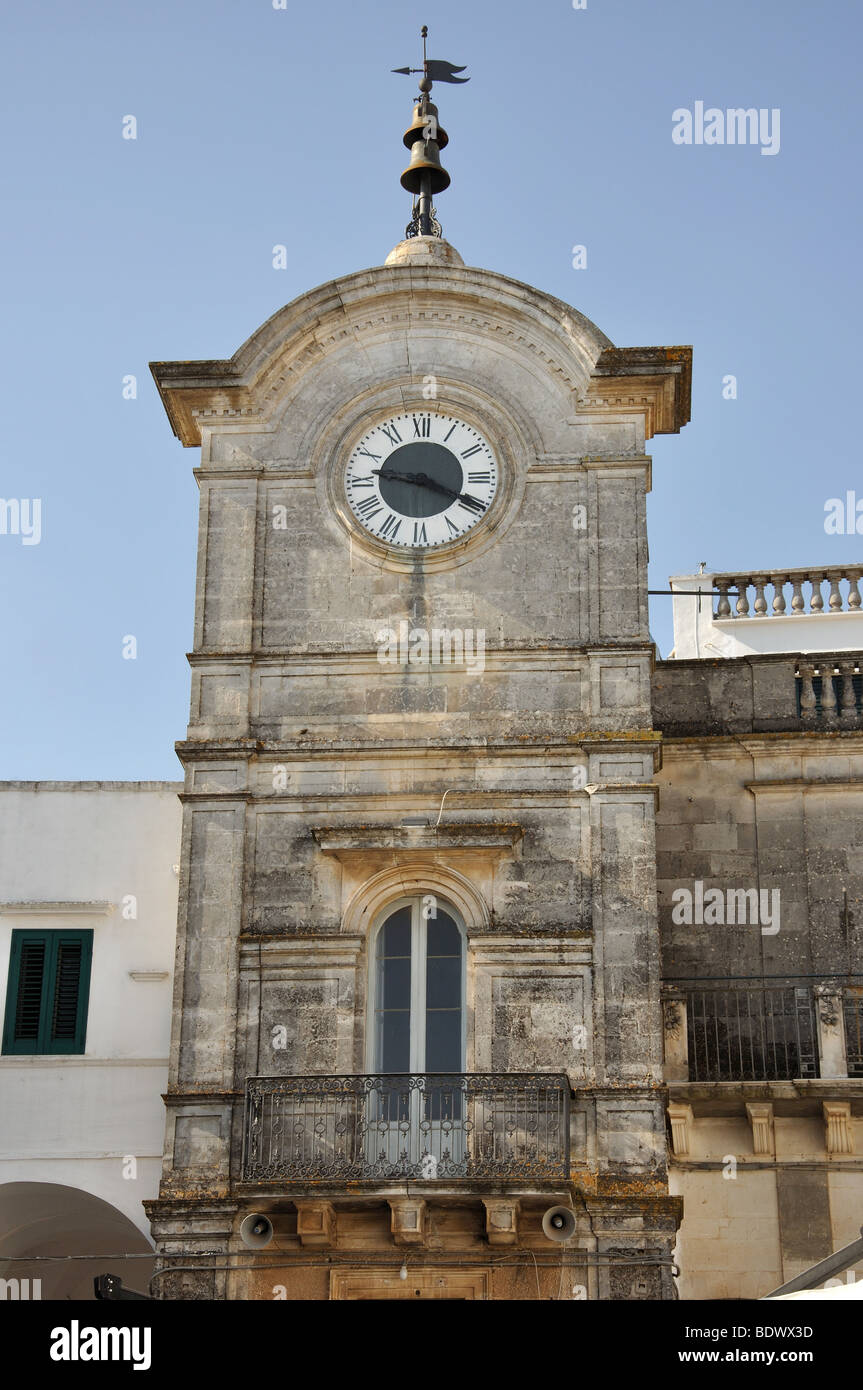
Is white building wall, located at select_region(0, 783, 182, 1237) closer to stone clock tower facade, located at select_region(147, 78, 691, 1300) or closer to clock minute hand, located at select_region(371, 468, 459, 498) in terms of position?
stone clock tower facade, located at select_region(147, 78, 691, 1300)

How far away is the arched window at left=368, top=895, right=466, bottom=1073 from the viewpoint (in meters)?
20.1

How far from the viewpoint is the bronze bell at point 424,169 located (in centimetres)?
2516

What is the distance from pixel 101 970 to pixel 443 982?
420 cm

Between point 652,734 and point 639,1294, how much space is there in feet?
17.7

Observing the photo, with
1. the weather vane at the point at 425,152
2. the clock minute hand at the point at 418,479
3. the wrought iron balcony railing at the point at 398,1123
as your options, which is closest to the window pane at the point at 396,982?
the wrought iron balcony railing at the point at 398,1123

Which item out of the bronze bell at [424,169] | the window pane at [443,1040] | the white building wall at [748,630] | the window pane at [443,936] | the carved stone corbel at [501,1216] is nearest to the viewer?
the carved stone corbel at [501,1216]

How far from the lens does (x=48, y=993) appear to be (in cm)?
2227

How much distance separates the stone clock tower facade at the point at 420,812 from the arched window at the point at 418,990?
31 mm

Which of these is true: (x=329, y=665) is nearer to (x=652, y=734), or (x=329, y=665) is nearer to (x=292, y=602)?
(x=292, y=602)

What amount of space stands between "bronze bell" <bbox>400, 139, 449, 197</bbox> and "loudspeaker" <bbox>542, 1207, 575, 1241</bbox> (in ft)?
41.6

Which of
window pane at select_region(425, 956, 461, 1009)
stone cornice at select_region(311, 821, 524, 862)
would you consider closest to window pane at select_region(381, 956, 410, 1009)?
window pane at select_region(425, 956, 461, 1009)

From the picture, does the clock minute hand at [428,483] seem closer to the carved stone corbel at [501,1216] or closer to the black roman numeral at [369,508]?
the black roman numeral at [369,508]

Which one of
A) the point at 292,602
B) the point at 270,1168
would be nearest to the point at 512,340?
the point at 292,602

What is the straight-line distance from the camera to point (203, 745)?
828 inches
